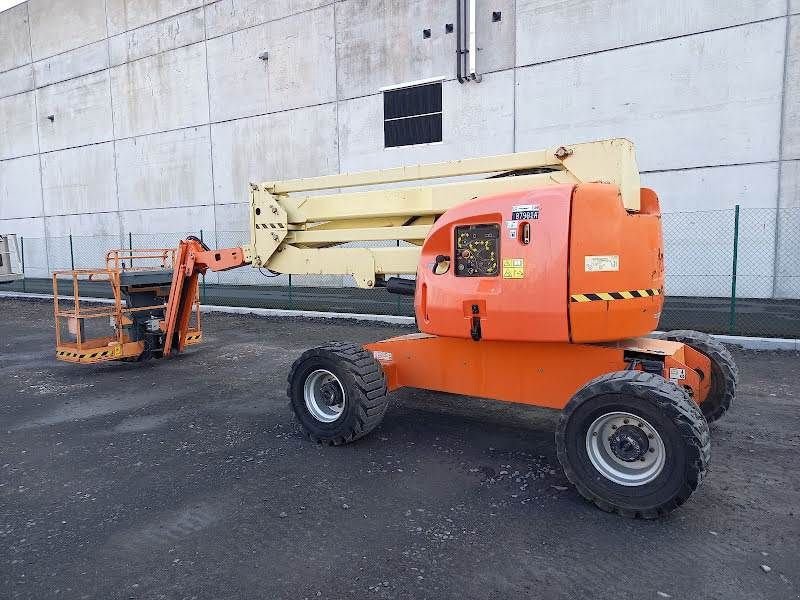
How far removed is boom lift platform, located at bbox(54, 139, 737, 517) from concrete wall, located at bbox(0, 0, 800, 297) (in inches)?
339

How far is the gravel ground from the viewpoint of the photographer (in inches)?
123

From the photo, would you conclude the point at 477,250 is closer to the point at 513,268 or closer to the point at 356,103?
the point at 513,268

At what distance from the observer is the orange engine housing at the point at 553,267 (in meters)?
4.08

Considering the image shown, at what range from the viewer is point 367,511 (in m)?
3.92

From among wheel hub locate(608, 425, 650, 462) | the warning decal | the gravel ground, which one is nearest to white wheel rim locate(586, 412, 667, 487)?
wheel hub locate(608, 425, 650, 462)

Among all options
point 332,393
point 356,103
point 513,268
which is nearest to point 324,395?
point 332,393

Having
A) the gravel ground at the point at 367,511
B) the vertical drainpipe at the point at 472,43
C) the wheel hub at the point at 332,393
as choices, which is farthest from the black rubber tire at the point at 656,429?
the vertical drainpipe at the point at 472,43

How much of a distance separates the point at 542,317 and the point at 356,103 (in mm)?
14121

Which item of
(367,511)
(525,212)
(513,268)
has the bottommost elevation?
(367,511)

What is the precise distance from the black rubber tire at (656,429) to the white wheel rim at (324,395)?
2.11 m

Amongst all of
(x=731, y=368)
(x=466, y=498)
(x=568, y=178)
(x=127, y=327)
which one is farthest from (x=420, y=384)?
(x=127, y=327)

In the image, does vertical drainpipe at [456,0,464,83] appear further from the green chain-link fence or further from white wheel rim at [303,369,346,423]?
white wheel rim at [303,369,346,423]

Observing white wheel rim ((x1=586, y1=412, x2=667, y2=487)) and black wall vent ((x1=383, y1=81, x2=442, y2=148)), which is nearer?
white wheel rim ((x1=586, y1=412, x2=667, y2=487))

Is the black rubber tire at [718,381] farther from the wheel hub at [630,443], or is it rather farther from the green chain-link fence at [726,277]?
the green chain-link fence at [726,277]
